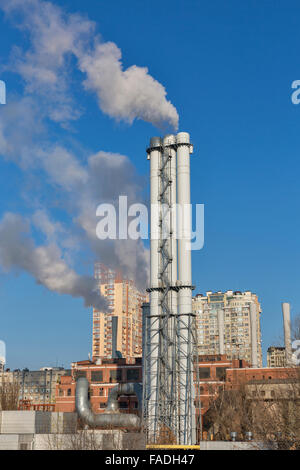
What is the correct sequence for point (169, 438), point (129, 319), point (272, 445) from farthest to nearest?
point (129, 319)
point (169, 438)
point (272, 445)

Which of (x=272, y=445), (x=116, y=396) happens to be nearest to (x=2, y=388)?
(x=116, y=396)

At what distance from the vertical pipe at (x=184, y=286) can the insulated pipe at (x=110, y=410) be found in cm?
850

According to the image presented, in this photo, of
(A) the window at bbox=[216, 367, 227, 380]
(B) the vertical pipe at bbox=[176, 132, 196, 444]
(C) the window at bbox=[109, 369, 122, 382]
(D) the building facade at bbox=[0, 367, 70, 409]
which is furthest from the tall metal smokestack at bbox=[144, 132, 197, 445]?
(D) the building facade at bbox=[0, 367, 70, 409]

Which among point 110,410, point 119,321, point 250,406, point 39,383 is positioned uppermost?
point 119,321

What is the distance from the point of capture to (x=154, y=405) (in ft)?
195

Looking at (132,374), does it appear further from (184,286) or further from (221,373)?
(184,286)

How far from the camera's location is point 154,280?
63.4 m

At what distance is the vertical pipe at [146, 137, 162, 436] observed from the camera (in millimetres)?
59812

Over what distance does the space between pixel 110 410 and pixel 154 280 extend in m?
21.9

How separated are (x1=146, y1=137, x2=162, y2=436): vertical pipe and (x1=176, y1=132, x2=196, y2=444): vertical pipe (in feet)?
7.69

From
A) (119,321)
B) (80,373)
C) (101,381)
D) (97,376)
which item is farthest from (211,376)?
(119,321)

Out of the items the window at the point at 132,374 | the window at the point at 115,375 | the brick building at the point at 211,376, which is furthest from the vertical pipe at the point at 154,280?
the window at the point at 115,375

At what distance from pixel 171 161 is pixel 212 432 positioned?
33.0 m
